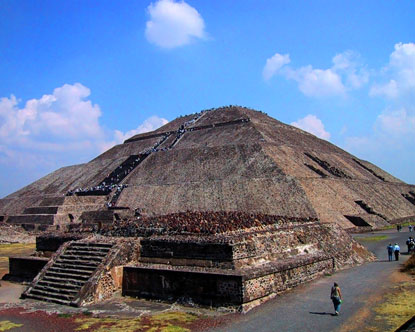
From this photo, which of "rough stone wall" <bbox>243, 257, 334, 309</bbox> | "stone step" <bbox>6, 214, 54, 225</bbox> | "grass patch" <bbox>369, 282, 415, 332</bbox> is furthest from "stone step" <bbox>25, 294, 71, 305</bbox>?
"stone step" <bbox>6, 214, 54, 225</bbox>

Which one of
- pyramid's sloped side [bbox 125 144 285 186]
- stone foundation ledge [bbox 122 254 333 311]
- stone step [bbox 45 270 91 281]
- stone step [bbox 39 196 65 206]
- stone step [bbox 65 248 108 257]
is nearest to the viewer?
stone foundation ledge [bbox 122 254 333 311]

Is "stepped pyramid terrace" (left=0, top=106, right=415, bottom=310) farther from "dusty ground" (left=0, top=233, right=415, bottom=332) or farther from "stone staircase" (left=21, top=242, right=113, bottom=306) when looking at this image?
"dusty ground" (left=0, top=233, right=415, bottom=332)

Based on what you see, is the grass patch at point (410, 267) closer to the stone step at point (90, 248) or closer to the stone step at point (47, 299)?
the stone step at point (90, 248)

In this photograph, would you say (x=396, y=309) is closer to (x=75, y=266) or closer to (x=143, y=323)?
(x=143, y=323)

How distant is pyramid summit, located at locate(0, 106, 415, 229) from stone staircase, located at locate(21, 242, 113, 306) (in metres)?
18.2

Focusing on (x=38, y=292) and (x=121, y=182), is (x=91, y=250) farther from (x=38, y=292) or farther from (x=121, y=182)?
(x=121, y=182)

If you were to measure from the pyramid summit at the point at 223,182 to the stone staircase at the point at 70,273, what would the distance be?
715 inches

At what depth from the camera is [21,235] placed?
36.1 metres

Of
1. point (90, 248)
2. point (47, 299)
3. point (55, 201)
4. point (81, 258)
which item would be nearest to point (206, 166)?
point (55, 201)

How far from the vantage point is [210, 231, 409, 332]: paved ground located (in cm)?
961

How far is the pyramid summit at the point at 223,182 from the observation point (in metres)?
34.8

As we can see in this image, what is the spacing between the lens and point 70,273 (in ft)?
45.5

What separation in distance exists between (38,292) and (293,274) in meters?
8.60

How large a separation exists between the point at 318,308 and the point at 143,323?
4.74 m
